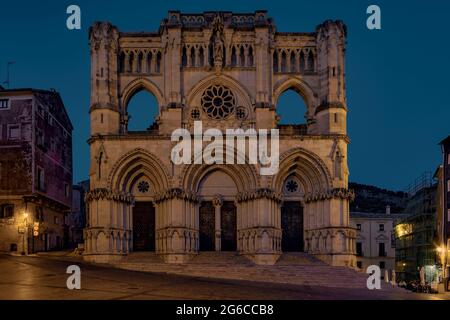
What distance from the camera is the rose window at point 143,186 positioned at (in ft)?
142

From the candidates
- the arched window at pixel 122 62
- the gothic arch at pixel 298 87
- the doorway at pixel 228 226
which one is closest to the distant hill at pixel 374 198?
the gothic arch at pixel 298 87

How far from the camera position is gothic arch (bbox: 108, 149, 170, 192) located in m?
41.7

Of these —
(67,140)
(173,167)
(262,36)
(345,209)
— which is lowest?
(345,209)

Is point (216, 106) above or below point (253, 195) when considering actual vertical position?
above

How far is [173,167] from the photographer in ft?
137

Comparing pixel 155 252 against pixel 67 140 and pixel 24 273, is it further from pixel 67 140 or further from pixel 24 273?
pixel 67 140

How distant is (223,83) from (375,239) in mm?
47416

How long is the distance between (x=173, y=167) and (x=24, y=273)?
12.3 meters

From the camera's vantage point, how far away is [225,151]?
42.4 metres

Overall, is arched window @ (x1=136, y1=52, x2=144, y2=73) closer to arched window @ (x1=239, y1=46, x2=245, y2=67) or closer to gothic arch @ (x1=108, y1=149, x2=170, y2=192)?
gothic arch @ (x1=108, y1=149, x2=170, y2=192)

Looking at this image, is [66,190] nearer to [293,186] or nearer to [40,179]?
[40,179]

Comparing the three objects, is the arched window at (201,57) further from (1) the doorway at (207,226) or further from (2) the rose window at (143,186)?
(1) the doorway at (207,226)
